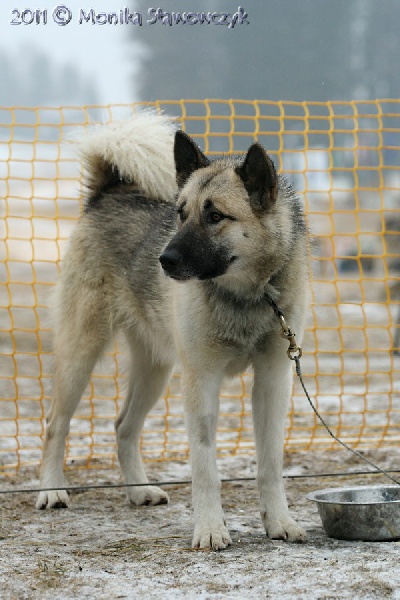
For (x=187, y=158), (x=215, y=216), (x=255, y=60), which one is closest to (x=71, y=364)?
(x=187, y=158)

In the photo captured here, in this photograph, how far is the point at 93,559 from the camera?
306cm

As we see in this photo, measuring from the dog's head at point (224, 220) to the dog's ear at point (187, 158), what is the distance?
0.60 feet

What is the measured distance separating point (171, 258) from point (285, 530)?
114 cm

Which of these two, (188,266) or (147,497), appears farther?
(147,497)

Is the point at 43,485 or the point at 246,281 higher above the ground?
the point at 246,281

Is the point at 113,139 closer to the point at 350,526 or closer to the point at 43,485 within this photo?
the point at 43,485

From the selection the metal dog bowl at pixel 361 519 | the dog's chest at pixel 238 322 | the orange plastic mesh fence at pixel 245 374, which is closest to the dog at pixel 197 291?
the dog's chest at pixel 238 322

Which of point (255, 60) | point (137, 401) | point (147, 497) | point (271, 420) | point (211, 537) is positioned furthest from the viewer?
point (255, 60)

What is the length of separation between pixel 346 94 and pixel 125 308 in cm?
1615

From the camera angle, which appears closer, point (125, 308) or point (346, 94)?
point (125, 308)

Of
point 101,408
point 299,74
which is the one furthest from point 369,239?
point 101,408

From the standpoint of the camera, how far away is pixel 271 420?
3.52 m

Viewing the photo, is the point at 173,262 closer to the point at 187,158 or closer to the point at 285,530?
the point at 187,158

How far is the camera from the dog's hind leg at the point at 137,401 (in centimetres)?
448
